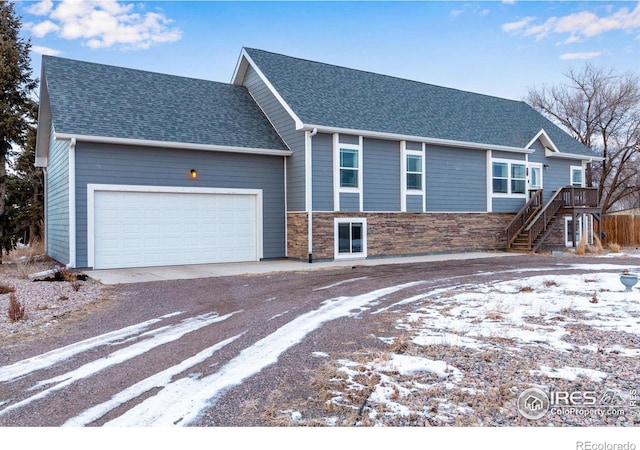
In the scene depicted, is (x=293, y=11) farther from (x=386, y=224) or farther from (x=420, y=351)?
(x=420, y=351)

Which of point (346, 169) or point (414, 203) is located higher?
Answer: point (346, 169)

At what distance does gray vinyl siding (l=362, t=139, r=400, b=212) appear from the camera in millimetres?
15312

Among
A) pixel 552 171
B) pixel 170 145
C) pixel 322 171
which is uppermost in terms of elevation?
pixel 552 171

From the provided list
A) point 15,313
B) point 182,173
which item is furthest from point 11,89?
point 15,313

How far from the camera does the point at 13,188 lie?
23.7 m

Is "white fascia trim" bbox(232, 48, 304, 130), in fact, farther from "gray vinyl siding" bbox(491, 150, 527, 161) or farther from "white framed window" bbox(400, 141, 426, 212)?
"gray vinyl siding" bbox(491, 150, 527, 161)

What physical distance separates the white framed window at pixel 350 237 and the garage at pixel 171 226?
96.9 inches

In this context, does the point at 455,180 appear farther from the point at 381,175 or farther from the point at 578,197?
the point at 578,197

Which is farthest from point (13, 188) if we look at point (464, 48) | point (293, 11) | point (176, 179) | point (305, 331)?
point (305, 331)

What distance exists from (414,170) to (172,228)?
8238mm

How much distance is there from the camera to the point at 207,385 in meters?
4.08

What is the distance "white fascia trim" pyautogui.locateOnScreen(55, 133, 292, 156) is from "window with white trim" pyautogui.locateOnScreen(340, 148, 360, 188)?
170cm

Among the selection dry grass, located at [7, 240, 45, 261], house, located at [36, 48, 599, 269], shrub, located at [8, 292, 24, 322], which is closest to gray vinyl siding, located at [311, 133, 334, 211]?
house, located at [36, 48, 599, 269]

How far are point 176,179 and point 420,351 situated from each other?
10216 millimetres
